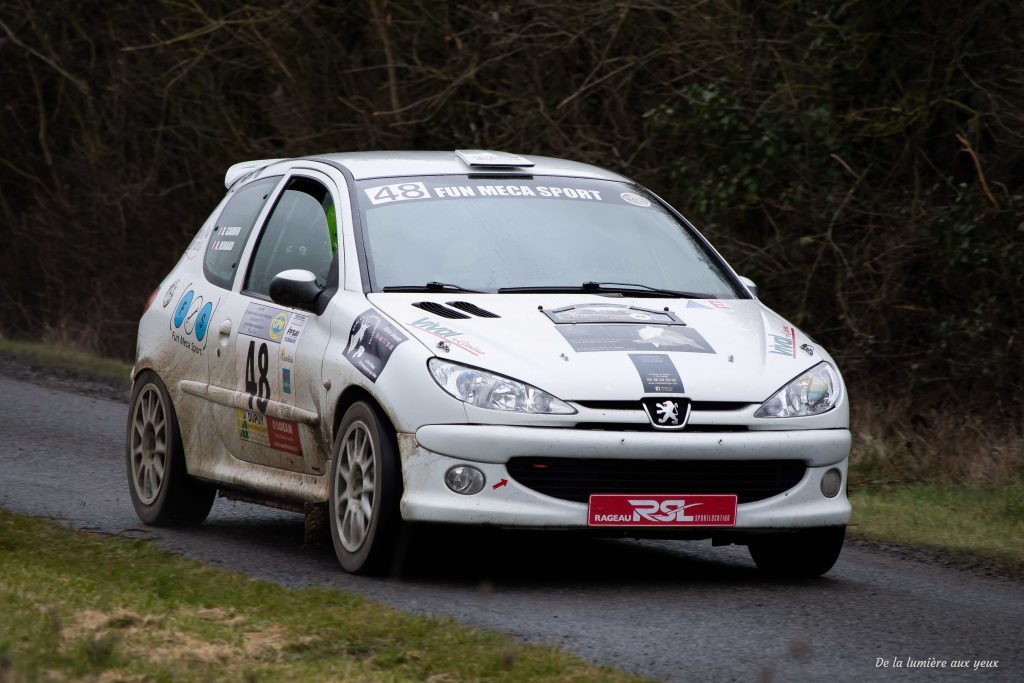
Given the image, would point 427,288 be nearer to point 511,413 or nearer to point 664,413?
point 511,413

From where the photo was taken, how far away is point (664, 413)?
6.71 meters

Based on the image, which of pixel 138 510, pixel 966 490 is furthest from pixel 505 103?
pixel 138 510

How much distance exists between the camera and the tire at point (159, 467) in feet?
28.3

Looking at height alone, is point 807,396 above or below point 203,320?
below

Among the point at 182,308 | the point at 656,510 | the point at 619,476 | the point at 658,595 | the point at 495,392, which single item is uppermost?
the point at 495,392

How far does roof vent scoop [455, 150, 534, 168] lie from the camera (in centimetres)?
841

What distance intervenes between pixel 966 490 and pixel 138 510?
14.8 ft

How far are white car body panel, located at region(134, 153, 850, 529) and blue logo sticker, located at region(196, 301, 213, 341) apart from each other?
349mm

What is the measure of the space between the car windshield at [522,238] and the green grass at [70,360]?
8232mm

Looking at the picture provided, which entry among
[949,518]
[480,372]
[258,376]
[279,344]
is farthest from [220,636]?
[949,518]

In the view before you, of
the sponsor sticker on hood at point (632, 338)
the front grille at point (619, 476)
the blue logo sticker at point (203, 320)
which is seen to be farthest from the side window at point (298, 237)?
the front grille at point (619, 476)

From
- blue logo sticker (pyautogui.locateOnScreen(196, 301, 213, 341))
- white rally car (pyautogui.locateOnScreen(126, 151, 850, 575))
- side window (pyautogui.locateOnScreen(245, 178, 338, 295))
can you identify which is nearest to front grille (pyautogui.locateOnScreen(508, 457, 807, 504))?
white rally car (pyautogui.locateOnScreen(126, 151, 850, 575))

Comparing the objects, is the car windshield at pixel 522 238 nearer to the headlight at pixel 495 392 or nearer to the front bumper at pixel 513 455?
the headlight at pixel 495 392

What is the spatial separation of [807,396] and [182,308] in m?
3.25
